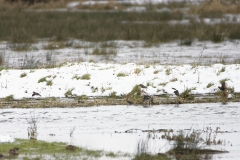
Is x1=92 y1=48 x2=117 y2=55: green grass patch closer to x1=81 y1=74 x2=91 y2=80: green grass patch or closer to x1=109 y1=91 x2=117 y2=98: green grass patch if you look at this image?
x1=81 y1=74 x2=91 y2=80: green grass patch

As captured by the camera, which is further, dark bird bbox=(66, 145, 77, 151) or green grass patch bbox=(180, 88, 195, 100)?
green grass patch bbox=(180, 88, 195, 100)

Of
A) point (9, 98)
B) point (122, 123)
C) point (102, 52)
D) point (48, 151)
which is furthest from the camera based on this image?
point (102, 52)

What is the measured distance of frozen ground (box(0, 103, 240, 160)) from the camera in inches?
384

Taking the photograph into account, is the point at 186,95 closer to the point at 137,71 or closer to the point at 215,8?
the point at 137,71

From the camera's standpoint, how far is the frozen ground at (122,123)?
384 inches

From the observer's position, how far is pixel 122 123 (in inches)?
461

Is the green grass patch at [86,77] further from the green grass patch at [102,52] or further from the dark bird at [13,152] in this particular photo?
the green grass patch at [102,52]

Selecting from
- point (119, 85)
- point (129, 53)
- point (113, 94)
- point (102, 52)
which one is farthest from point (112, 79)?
point (129, 53)

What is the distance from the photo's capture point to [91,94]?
14.8 meters

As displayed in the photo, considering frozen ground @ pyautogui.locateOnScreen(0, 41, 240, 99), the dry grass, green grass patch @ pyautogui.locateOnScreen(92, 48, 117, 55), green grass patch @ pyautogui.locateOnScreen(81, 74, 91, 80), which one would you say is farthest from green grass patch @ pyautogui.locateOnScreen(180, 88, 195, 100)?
the dry grass

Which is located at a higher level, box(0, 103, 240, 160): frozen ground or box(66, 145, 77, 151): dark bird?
box(0, 103, 240, 160): frozen ground

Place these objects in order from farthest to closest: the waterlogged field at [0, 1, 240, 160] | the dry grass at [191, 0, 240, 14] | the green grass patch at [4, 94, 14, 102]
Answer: the dry grass at [191, 0, 240, 14]
the green grass patch at [4, 94, 14, 102]
the waterlogged field at [0, 1, 240, 160]

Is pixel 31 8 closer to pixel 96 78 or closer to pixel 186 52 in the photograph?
pixel 186 52

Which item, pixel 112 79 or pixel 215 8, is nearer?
pixel 112 79
